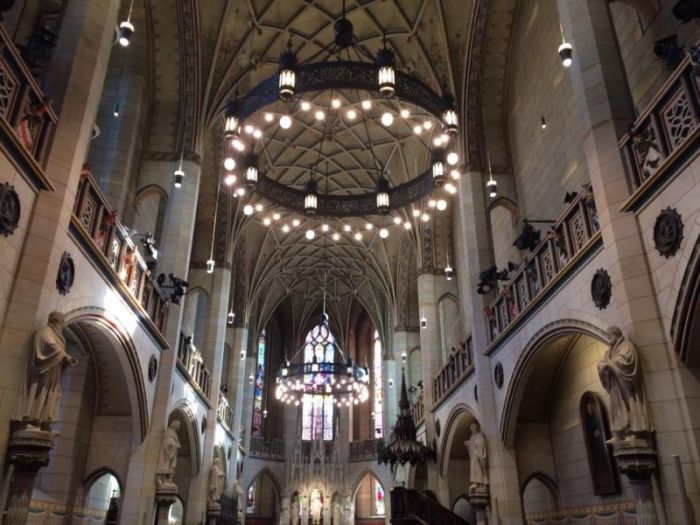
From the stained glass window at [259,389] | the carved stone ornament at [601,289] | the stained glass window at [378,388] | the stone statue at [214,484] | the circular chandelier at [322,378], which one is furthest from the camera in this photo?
the stained glass window at [259,389]

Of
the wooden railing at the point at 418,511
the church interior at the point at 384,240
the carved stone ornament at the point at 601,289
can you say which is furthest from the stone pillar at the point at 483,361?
the carved stone ornament at the point at 601,289

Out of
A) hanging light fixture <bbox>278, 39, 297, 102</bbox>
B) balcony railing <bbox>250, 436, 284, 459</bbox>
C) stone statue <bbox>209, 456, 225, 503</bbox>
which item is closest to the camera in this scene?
hanging light fixture <bbox>278, 39, 297, 102</bbox>

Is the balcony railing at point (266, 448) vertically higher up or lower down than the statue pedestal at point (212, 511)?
higher up

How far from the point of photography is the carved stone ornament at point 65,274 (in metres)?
8.98

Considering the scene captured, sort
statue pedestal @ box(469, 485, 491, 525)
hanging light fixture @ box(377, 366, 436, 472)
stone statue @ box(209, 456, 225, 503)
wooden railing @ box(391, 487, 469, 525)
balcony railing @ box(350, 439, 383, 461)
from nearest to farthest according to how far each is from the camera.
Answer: statue pedestal @ box(469, 485, 491, 525)
wooden railing @ box(391, 487, 469, 525)
stone statue @ box(209, 456, 225, 503)
hanging light fixture @ box(377, 366, 436, 472)
balcony railing @ box(350, 439, 383, 461)

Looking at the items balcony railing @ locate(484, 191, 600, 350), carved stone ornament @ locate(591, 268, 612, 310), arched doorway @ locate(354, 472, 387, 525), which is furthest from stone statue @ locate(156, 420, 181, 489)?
arched doorway @ locate(354, 472, 387, 525)

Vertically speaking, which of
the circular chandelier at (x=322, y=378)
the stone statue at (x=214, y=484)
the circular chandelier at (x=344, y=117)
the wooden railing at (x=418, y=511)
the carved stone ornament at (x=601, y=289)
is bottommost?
the wooden railing at (x=418, y=511)

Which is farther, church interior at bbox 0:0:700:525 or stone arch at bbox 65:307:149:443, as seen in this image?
stone arch at bbox 65:307:149:443

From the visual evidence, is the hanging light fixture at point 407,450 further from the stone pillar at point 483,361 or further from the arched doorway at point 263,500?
the arched doorway at point 263,500

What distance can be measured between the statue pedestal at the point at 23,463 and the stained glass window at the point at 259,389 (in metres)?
29.4

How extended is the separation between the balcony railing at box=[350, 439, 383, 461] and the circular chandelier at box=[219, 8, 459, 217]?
16232 millimetres

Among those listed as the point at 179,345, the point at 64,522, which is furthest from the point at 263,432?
the point at 64,522

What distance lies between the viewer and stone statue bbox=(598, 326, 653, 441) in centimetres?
758

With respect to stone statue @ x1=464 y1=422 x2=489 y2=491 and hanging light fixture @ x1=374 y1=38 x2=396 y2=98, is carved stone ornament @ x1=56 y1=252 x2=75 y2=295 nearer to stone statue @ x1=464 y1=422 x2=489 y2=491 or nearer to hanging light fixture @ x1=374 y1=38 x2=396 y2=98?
hanging light fixture @ x1=374 y1=38 x2=396 y2=98
